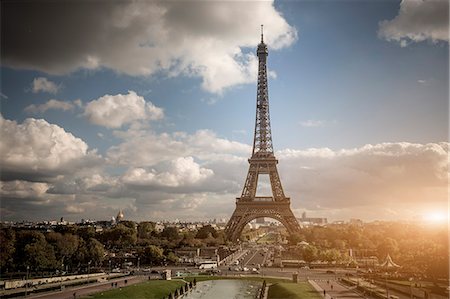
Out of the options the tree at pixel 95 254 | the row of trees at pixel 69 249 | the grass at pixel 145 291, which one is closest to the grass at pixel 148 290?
the grass at pixel 145 291

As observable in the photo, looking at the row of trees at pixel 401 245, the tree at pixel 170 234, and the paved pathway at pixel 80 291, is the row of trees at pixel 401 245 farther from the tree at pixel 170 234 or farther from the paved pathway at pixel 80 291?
the paved pathway at pixel 80 291

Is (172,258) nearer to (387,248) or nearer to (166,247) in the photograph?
(166,247)

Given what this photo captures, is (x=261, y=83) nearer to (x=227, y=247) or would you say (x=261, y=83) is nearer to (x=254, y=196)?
(x=254, y=196)

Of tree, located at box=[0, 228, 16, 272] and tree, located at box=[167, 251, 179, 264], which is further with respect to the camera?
tree, located at box=[167, 251, 179, 264]

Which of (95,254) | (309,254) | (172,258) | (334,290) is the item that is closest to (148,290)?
(334,290)

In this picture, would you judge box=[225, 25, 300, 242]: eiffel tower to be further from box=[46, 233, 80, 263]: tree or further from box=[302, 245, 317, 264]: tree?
box=[46, 233, 80, 263]: tree

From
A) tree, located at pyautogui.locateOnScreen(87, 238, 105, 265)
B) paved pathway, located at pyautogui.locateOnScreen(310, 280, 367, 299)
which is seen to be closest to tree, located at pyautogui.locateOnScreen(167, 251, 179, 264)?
tree, located at pyautogui.locateOnScreen(87, 238, 105, 265)

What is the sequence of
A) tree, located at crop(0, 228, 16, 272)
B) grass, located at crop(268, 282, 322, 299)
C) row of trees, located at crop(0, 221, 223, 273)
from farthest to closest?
row of trees, located at crop(0, 221, 223, 273), tree, located at crop(0, 228, 16, 272), grass, located at crop(268, 282, 322, 299)
